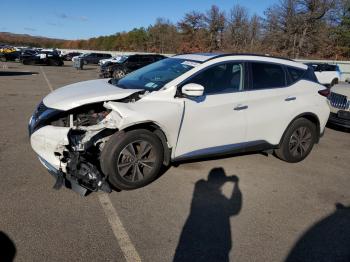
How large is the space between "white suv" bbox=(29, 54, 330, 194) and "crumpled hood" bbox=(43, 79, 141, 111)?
1 centimetres

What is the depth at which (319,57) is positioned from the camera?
46312 mm

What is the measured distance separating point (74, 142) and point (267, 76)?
3061 millimetres

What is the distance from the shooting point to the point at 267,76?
539 cm

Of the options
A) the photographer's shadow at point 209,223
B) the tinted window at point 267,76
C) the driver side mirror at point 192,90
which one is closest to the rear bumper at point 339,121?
the tinted window at point 267,76

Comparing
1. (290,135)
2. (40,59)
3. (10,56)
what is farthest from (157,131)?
(10,56)

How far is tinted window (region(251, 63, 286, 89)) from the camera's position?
5245mm

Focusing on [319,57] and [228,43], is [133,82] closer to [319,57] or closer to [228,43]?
[319,57]

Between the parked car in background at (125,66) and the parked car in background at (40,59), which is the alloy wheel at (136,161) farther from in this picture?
the parked car in background at (40,59)

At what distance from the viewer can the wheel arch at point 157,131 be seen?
14.1ft

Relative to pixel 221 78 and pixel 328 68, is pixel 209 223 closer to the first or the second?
pixel 221 78

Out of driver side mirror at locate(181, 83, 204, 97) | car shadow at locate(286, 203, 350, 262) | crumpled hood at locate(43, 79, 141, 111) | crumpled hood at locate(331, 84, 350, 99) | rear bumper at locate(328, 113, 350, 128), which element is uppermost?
driver side mirror at locate(181, 83, 204, 97)

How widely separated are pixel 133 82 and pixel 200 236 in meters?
2.55

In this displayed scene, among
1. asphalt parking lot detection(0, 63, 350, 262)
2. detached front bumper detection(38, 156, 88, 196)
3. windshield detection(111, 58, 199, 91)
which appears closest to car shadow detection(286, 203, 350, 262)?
asphalt parking lot detection(0, 63, 350, 262)

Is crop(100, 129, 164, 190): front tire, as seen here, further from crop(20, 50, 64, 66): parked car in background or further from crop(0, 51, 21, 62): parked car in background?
crop(0, 51, 21, 62): parked car in background
